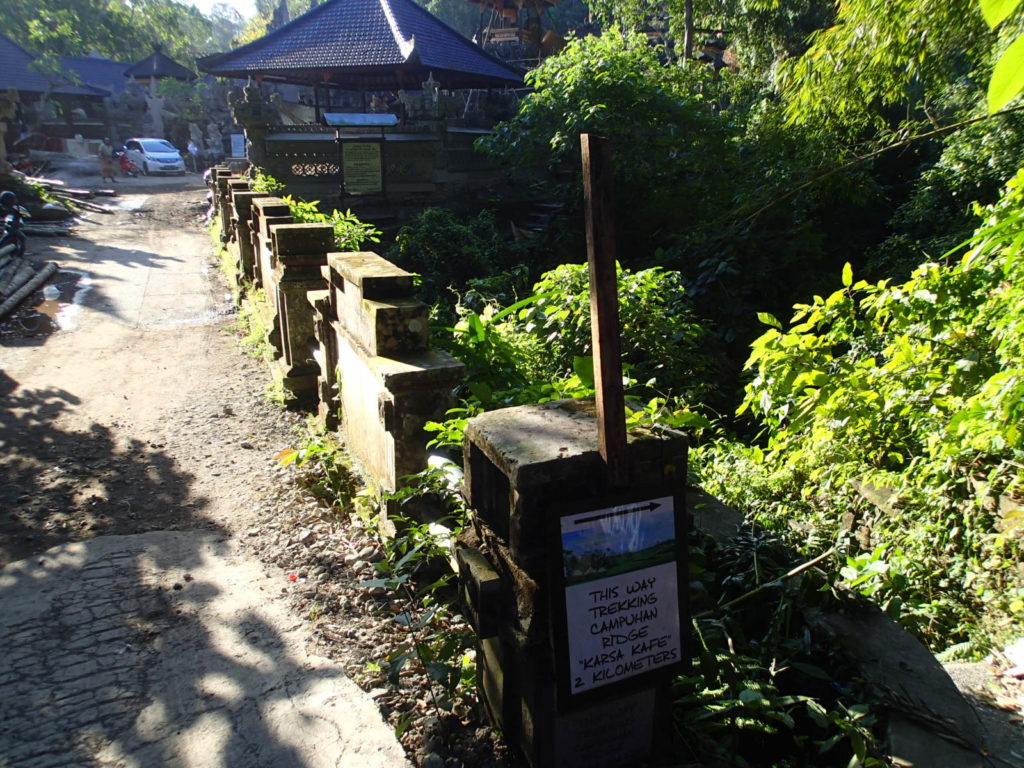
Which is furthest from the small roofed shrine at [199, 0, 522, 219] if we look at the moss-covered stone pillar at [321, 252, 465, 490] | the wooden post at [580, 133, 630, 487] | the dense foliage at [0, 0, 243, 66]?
the dense foliage at [0, 0, 243, 66]

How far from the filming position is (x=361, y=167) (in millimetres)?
13633

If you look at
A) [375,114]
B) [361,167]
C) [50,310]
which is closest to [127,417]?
[50,310]

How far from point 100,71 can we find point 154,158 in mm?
24937

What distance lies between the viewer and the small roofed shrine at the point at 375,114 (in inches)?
535

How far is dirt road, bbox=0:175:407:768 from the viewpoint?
2.56 m

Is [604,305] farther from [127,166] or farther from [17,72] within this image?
[17,72]

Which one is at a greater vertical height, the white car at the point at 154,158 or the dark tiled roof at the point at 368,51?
the dark tiled roof at the point at 368,51

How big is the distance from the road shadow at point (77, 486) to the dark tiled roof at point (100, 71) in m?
50.6

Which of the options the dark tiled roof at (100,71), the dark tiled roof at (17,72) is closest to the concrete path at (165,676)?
the dark tiled roof at (17,72)

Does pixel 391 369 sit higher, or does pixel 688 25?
pixel 688 25

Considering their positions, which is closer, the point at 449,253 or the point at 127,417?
the point at 127,417

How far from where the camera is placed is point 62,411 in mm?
6086

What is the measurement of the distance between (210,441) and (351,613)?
9.34 feet

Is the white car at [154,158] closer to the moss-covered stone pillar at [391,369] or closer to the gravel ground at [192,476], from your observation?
the gravel ground at [192,476]
